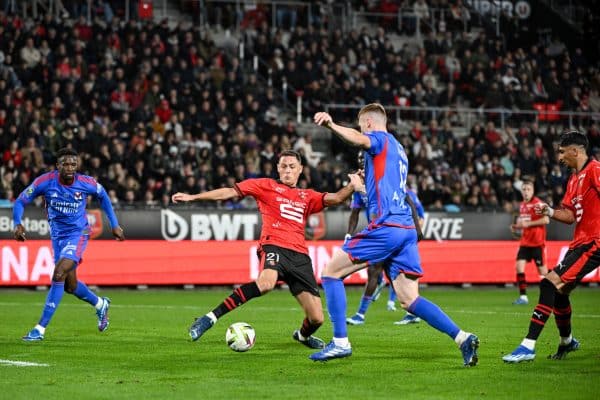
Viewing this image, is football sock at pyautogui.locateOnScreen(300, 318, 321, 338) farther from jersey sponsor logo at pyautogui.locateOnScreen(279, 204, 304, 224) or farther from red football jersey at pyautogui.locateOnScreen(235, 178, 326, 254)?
jersey sponsor logo at pyautogui.locateOnScreen(279, 204, 304, 224)

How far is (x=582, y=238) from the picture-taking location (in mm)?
11414

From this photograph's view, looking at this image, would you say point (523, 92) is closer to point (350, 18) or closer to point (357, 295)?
point (350, 18)

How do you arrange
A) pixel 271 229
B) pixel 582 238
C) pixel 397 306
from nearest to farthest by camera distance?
pixel 582 238 < pixel 271 229 < pixel 397 306

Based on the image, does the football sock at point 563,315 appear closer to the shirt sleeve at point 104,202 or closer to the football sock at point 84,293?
the shirt sleeve at point 104,202

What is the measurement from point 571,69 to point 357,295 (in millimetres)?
20128

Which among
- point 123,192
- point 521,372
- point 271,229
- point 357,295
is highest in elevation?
point 271,229

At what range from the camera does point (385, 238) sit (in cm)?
1102

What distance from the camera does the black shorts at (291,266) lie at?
1234cm

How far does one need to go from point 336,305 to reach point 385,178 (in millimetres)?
1419

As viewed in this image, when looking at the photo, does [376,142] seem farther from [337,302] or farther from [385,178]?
[337,302]

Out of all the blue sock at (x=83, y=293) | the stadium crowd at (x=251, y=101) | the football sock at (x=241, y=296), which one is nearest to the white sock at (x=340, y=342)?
the football sock at (x=241, y=296)

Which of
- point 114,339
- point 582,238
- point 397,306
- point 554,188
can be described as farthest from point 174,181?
point 582,238

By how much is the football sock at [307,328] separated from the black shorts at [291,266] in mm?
399

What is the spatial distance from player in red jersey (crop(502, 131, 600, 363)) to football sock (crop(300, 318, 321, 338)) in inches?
95.2
